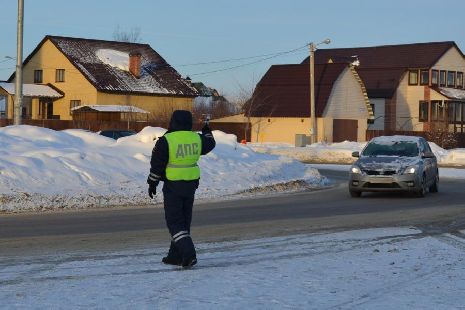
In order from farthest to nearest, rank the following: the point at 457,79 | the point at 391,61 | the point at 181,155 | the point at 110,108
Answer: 1. the point at 457,79
2. the point at 391,61
3. the point at 110,108
4. the point at 181,155

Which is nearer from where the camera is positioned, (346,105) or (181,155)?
(181,155)

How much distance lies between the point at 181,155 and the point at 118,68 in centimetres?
5705

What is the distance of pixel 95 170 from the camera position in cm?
1883

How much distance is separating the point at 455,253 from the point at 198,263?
3.32 meters

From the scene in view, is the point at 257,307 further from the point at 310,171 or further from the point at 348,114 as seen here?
the point at 348,114

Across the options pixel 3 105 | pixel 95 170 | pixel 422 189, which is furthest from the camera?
pixel 3 105

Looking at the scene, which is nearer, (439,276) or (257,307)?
(257,307)

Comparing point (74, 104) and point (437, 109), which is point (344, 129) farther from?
point (74, 104)

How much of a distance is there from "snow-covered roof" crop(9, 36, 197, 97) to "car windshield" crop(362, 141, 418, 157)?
42.4m

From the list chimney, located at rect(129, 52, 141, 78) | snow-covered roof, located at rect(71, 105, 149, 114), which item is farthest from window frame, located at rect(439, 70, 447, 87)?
snow-covered roof, located at rect(71, 105, 149, 114)

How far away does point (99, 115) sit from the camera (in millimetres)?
59594

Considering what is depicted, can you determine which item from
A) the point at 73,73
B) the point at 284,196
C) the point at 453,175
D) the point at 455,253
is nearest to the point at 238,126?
the point at 73,73

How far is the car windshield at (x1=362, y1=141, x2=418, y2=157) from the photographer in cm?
1989

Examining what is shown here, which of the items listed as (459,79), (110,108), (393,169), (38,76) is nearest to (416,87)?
(459,79)
